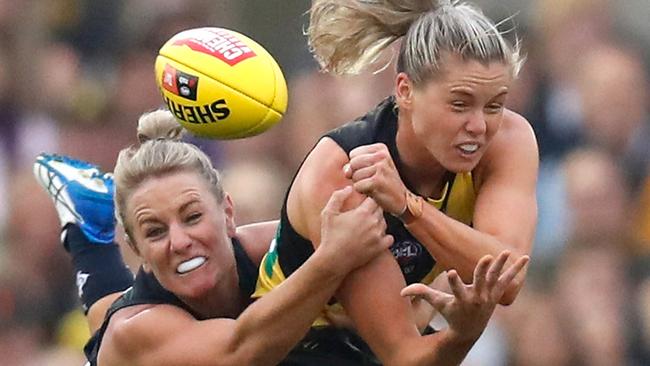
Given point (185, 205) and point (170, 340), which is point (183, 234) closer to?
point (185, 205)

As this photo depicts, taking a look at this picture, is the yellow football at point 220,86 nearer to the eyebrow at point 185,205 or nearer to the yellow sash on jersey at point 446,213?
the eyebrow at point 185,205

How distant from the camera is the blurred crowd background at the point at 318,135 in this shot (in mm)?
7145

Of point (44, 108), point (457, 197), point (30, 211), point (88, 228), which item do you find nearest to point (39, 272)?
point (30, 211)

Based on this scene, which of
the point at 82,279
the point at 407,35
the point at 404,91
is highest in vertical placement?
the point at 407,35

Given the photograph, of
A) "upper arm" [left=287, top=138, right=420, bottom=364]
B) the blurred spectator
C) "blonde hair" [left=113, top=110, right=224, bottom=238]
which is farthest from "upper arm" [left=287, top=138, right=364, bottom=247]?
the blurred spectator

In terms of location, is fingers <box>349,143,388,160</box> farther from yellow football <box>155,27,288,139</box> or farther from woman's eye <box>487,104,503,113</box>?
yellow football <box>155,27,288,139</box>

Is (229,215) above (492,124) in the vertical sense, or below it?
below

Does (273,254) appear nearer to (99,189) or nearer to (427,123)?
(427,123)

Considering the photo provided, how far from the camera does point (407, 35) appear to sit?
16.6ft

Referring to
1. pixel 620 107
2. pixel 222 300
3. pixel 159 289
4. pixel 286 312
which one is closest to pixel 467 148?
pixel 286 312

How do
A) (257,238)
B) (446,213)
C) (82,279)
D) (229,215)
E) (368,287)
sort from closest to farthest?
(368,287) < (446,213) < (229,215) < (257,238) < (82,279)

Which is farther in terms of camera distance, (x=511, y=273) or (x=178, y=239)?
(x=178, y=239)

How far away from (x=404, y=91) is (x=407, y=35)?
0.54 feet

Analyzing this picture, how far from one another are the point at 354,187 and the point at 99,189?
6.03 ft
